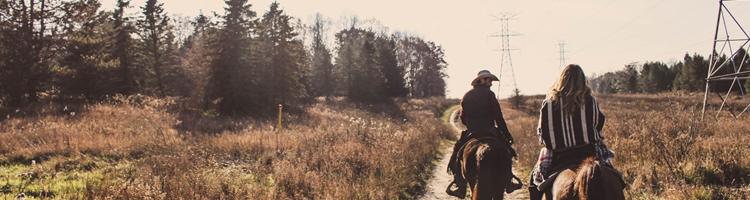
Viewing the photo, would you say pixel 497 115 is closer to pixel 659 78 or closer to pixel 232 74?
pixel 232 74

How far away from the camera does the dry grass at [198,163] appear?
7.55m

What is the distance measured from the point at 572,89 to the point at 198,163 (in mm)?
7516

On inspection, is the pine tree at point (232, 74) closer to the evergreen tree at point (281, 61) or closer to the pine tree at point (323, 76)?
the evergreen tree at point (281, 61)

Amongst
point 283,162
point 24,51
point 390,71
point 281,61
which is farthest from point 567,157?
point 390,71

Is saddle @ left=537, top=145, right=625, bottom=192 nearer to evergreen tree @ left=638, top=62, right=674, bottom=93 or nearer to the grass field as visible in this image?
the grass field

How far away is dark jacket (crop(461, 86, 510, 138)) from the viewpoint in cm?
764

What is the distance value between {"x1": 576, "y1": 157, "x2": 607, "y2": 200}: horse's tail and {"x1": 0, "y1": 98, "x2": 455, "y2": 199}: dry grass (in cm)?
472

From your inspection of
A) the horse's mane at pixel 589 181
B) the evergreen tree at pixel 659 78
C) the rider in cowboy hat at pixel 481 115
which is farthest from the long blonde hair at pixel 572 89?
the evergreen tree at pixel 659 78

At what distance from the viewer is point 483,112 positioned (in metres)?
7.70

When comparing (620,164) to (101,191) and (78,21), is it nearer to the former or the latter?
(101,191)

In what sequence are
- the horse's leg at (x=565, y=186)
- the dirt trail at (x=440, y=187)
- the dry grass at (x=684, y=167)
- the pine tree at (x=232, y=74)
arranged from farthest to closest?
1. the pine tree at (x=232, y=74)
2. the dirt trail at (x=440, y=187)
3. the dry grass at (x=684, y=167)
4. the horse's leg at (x=565, y=186)

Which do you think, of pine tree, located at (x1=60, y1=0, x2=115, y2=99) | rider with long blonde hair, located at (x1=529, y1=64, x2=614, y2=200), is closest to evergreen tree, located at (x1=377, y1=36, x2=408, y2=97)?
pine tree, located at (x1=60, y1=0, x2=115, y2=99)

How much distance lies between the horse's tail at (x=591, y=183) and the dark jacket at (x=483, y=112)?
12.8 ft

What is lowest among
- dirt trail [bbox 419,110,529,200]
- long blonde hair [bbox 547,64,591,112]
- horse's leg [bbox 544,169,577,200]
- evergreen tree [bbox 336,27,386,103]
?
dirt trail [bbox 419,110,529,200]
